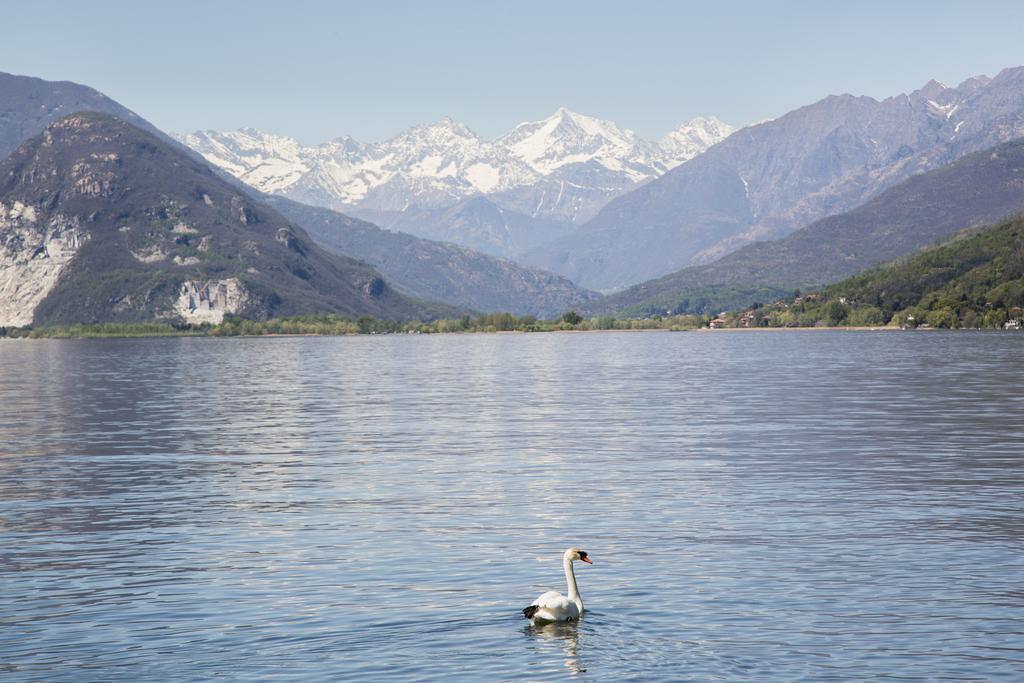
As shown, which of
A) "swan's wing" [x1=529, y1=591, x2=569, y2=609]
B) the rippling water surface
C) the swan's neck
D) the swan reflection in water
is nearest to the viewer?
the rippling water surface

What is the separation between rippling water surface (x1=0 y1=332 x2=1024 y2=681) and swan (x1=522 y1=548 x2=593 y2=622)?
0.54 metres

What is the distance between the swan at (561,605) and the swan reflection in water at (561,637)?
0.24 metres

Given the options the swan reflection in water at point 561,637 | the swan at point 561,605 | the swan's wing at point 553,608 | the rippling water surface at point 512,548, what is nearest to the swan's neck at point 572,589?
the swan at point 561,605

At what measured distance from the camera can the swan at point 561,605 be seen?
3631 cm

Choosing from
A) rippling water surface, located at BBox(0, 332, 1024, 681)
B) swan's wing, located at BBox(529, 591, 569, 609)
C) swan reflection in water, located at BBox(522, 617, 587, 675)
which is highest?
swan's wing, located at BBox(529, 591, 569, 609)

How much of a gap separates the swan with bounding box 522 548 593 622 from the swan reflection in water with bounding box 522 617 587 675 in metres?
0.24

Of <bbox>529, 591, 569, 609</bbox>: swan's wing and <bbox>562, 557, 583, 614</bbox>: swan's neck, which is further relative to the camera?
<bbox>562, 557, 583, 614</bbox>: swan's neck

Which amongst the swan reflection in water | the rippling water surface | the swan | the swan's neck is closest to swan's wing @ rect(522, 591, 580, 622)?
the swan

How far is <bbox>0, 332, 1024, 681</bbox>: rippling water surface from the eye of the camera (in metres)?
34.5

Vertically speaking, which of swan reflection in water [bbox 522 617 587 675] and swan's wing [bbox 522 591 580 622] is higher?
swan's wing [bbox 522 591 580 622]

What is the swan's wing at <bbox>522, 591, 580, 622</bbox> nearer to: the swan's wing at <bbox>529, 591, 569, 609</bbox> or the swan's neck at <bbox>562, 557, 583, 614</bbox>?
the swan's wing at <bbox>529, 591, 569, 609</bbox>

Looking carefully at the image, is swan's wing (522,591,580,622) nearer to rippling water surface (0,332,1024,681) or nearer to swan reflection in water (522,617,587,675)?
swan reflection in water (522,617,587,675)

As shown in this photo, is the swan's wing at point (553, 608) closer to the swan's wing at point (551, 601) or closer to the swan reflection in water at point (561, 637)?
the swan's wing at point (551, 601)

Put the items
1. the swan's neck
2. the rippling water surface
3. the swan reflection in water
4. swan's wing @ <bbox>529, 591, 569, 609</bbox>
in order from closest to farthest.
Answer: the rippling water surface
the swan reflection in water
swan's wing @ <bbox>529, 591, 569, 609</bbox>
the swan's neck
